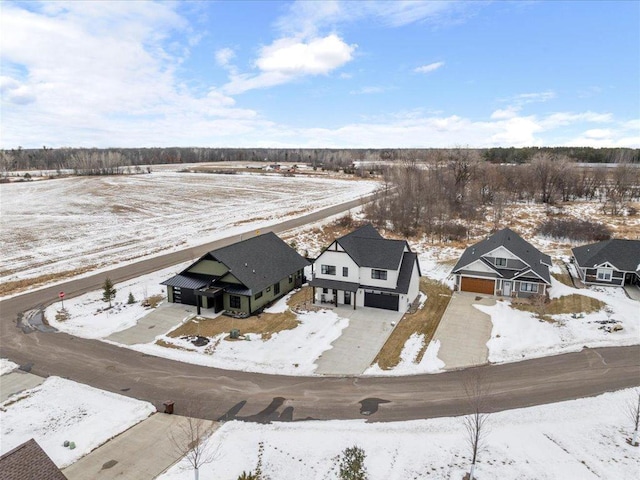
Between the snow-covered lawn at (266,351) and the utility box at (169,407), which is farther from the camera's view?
the snow-covered lawn at (266,351)

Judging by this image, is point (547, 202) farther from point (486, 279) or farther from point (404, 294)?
point (404, 294)

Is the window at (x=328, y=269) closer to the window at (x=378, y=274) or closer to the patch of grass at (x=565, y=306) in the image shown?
the window at (x=378, y=274)

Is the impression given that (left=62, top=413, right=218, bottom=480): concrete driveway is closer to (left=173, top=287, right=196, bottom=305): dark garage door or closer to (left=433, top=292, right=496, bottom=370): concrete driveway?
(left=173, top=287, right=196, bottom=305): dark garage door

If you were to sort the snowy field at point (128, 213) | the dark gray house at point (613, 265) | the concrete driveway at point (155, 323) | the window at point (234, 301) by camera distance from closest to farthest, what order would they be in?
the concrete driveway at point (155, 323), the window at point (234, 301), the dark gray house at point (613, 265), the snowy field at point (128, 213)

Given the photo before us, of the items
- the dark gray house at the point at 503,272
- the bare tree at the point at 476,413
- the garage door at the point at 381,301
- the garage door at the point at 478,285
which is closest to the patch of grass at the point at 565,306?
the dark gray house at the point at 503,272

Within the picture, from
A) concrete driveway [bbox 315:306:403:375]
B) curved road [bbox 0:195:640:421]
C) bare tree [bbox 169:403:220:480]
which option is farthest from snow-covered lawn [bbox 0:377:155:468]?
concrete driveway [bbox 315:306:403:375]
